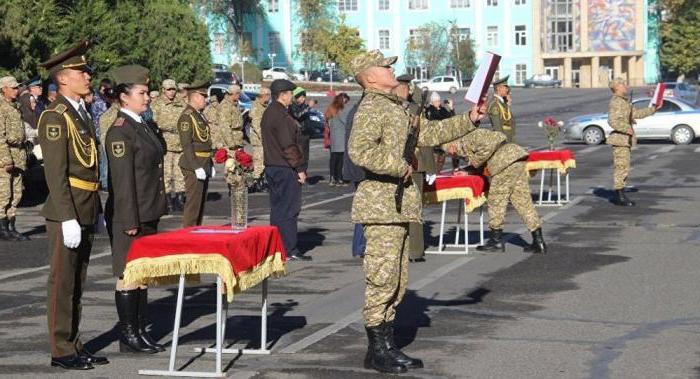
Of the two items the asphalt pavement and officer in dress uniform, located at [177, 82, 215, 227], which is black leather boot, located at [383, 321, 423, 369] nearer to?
the asphalt pavement

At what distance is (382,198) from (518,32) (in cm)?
12757

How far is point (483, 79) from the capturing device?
366 inches

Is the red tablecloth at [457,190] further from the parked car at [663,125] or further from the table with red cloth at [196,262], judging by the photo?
the parked car at [663,125]

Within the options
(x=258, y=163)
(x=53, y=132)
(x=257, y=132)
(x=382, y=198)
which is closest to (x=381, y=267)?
(x=382, y=198)

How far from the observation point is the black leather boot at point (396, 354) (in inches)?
346

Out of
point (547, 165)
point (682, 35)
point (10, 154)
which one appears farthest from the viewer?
point (682, 35)

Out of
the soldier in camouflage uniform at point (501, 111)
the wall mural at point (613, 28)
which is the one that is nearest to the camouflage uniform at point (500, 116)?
the soldier in camouflage uniform at point (501, 111)

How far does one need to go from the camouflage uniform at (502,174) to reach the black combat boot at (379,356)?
6695 millimetres

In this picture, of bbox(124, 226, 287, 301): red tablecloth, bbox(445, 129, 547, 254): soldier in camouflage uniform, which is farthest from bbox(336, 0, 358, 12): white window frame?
bbox(124, 226, 287, 301): red tablecloth

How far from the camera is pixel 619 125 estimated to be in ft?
67.6

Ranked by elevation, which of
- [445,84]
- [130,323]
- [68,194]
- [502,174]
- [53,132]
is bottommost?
[445,84]

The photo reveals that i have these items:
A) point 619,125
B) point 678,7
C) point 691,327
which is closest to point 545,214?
point 619,125

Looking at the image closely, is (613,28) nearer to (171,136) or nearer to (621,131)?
(621,131)

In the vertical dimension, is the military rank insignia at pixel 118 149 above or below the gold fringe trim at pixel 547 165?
above
